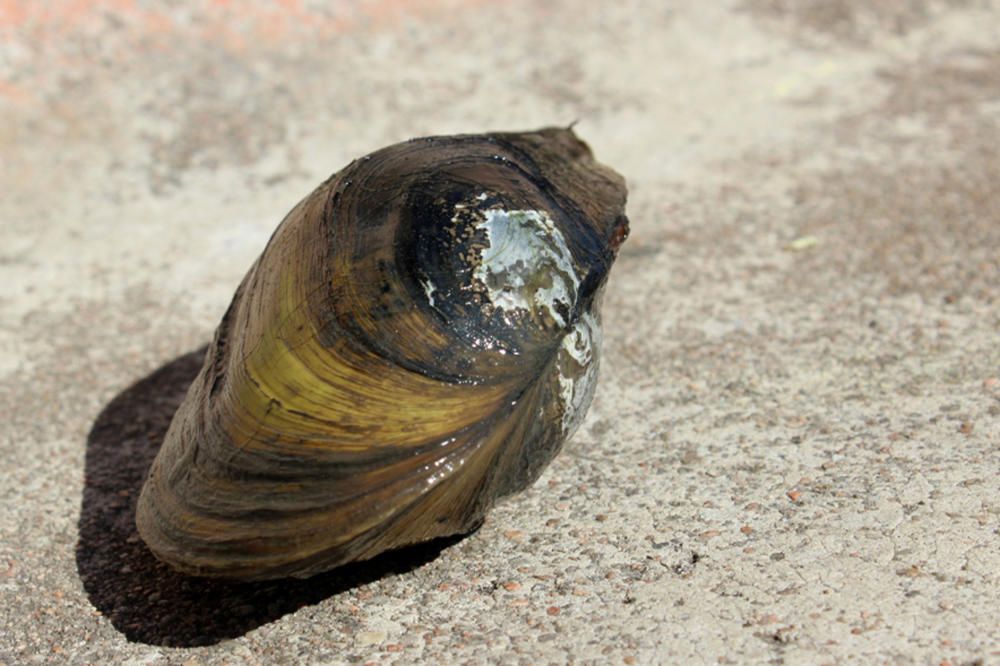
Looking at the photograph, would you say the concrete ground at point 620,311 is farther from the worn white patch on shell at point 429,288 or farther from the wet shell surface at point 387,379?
the worn white patch on shell at point 429,288

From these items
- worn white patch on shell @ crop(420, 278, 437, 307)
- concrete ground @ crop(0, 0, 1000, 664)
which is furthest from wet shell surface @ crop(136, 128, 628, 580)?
concrete ground @ crop(0, 0, 1000, 664)

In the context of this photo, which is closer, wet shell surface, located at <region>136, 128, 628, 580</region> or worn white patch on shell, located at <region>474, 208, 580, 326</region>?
wet shell surface, located at <region>136, 128, 628, 580</region>

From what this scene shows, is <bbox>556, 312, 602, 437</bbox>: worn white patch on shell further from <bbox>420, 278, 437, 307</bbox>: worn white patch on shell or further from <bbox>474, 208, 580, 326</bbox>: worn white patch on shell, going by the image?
<bbox>420, 278, 437, 307</bbox>: worn white patch on shell

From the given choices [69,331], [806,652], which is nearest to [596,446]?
[806,652]

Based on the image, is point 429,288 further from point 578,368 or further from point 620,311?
point 620,311

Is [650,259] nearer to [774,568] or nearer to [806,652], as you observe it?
[774,568]
